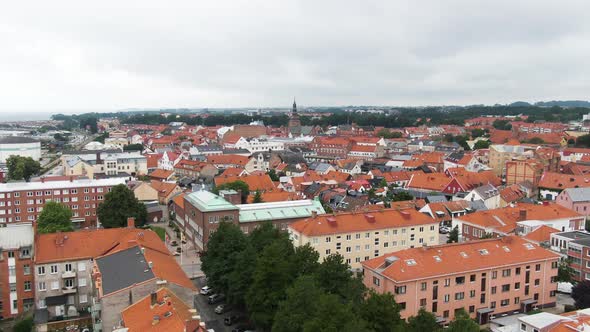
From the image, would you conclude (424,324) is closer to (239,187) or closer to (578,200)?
(239,187)

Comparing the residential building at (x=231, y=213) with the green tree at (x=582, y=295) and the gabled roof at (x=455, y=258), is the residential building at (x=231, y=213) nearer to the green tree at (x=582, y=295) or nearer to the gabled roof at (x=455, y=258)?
the gabled roof at (x=455, y=258)

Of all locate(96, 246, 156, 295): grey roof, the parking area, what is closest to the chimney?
the parking area

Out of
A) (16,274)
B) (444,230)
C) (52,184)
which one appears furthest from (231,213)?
(52,184)

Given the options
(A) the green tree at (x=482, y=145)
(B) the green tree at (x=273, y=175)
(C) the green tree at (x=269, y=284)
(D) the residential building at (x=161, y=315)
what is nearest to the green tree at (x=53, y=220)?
(D) the residential building at (x=161, y=315)

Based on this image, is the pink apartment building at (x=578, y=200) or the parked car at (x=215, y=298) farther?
the pink apartment building at (x=578, y=200)

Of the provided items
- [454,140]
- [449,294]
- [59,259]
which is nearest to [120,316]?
[59,259]

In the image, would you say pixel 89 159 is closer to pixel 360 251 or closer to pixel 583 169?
pixel 360 251
